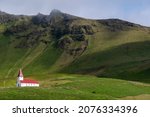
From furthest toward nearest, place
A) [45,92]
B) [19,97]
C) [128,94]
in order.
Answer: [128,94] < [45,92] < [19,97]

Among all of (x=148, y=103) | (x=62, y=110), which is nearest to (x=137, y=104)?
(x=148, y=103)

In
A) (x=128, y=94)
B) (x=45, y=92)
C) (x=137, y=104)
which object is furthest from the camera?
(x=128, y=94)

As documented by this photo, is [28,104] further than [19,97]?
No

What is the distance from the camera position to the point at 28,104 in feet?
95.7

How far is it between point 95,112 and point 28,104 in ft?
15.8

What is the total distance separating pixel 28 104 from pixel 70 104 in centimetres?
298

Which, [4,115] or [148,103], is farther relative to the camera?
[148,103]

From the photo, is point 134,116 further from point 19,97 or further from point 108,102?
point 19,97

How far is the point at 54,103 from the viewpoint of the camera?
98.5 ft

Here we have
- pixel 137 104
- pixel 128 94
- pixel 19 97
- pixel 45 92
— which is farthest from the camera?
pixel 128 94

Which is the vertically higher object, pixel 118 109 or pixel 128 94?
pixel 118 109

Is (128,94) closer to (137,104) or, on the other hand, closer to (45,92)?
(45,92)

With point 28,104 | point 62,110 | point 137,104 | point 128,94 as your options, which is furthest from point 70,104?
point 128,94

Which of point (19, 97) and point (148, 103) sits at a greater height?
point (148, 103)
